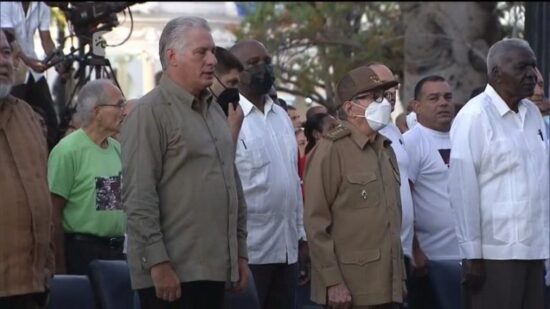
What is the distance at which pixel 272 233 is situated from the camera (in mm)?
9258

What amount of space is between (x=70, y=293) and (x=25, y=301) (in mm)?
1245

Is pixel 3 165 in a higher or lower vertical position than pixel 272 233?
higher

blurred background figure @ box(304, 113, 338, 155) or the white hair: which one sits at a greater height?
the white hair

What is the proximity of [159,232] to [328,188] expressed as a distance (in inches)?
50.9

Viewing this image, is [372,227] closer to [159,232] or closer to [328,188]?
[328,188]

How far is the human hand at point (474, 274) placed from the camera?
8.70 meters

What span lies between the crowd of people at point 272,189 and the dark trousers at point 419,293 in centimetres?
2

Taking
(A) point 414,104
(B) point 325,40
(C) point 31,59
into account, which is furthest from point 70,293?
(B) point 325,40

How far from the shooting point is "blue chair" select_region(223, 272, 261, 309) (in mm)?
8453

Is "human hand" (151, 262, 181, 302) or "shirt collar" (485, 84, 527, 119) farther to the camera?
"shirt collar" (485, 84, 527, 119)

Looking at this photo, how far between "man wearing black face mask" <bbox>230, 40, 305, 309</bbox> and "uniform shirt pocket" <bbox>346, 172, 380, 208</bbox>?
1213 millimetres

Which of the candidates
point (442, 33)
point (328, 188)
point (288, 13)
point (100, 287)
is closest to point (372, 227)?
point (328, 188)

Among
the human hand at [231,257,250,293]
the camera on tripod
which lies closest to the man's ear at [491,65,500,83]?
the human hand at [231,257,250,293]

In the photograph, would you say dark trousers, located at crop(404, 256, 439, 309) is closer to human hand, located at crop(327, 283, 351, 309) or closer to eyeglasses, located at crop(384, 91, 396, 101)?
eyeglasses, located at crop(384, 91, 396, 101)
